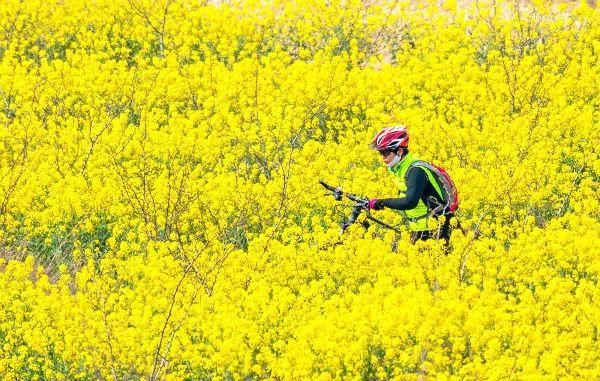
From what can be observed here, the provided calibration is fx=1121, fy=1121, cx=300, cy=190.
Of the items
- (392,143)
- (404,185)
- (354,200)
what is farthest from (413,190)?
(354,200)

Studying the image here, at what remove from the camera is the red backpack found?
10359 millimetres

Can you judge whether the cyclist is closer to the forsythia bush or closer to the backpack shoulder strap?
the backpack shoulder strap

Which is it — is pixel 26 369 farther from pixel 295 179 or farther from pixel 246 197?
pixel 295 179

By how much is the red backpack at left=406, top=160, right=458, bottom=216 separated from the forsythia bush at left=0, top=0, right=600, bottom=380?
35 cm

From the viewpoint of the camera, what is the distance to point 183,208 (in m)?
13.6

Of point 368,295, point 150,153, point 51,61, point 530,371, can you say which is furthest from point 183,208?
point 51,61

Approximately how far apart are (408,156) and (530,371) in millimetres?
2698

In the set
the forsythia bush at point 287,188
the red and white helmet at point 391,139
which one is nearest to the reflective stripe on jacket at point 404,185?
the red and white helmet at point 391,139

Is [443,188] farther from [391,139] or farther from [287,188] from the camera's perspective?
[287,188]

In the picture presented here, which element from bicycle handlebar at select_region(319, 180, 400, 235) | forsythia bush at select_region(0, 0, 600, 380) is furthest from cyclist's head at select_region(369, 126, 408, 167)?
forsythia bush at select_region(0, 0, 600, 380)

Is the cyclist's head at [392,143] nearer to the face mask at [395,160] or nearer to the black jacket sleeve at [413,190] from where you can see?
the face mask at [395,160]

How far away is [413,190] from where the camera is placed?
1021cm

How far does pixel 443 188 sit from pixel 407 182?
39cm

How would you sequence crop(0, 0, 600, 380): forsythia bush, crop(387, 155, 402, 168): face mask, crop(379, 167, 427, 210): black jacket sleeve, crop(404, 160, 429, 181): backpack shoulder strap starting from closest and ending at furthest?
crop(0, 0, 600, 380): forsythia bush, crop(379, 167, 427, 210): black jacket sleeve, crop(404, 160, 429, 181): backpack shoulder strap, crop(387, 155, 402, 168): face mask
